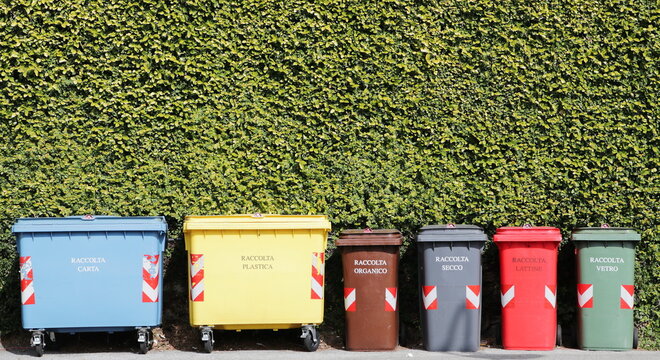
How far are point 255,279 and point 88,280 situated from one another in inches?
61.2

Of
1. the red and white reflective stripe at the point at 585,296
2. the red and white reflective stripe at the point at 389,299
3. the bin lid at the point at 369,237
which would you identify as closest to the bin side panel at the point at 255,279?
the bin lid at the point at 369,237

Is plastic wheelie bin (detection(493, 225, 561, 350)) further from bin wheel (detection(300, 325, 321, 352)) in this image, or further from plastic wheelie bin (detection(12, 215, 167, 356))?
plastic wheelie bin (detection(12, 215, 167, 356))

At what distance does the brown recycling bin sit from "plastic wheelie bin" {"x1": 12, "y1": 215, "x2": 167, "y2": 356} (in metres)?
1.89

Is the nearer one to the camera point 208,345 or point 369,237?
point 208,345

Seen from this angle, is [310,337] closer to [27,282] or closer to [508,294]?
[508,294]

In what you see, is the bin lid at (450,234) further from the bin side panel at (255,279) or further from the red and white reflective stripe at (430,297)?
the bin side panel at (255,279)

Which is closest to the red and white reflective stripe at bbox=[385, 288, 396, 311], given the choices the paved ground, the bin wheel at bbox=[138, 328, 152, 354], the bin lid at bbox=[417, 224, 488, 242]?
the paved ground

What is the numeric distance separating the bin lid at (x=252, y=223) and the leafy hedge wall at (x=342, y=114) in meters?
0.90

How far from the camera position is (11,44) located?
353 inches

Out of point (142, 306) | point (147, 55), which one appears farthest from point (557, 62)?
point (142, 306)

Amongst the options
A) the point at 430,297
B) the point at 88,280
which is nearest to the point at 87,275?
the point at 88,280

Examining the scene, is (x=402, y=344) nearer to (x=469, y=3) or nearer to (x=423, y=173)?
(x=423, y=173)

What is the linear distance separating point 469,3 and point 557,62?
3.79 ft

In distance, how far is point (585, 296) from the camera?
8.48 metres
